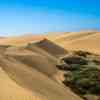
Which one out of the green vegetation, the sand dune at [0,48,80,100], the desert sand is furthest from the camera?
the green vegetation

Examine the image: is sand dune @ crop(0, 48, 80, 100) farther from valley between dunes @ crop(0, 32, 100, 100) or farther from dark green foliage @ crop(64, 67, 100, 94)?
dark green foliage @ crop(64, 67, 100, 94)

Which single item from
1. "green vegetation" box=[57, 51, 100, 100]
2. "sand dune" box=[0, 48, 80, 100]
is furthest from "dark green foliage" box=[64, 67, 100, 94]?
"sand dune" box=[0, 48, 80, 100]

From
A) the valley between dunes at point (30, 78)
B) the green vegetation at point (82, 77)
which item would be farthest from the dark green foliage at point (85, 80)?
the valley between dunes at point (30, 78)

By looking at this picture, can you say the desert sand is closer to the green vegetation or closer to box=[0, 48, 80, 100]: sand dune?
box=[0, 48, 80, 100]: sand dune

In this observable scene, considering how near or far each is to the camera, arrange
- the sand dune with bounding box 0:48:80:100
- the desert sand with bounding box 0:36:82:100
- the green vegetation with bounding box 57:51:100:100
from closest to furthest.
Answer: the desert sand with bounding box 0:36:82:100 → the sand dune with bounding box 0:48:80:100 → the green vegetation with bounding box 57:51:100:100

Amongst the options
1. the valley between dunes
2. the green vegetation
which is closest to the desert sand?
the valley between dunes

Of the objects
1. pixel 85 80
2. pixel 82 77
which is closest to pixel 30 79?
pixel 85 80

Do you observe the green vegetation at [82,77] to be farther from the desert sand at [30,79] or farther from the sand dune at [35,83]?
the sand dune at [35,83]

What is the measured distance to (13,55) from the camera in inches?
640

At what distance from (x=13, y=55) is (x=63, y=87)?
3.85 m

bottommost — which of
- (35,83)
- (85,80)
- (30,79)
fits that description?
(85,80)

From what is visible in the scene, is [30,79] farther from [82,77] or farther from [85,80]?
[82,77]

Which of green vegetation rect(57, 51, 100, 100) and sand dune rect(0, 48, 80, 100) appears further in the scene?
green vegetation rect(57, 51, 100, 100)

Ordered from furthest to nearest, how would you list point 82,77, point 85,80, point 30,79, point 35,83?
point 82,77 < point 85,80 < point 30,79 < point 35,83
